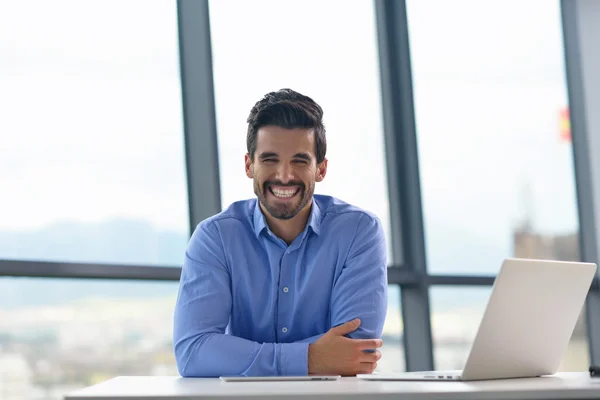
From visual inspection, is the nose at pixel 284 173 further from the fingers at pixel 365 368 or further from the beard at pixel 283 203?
the fingers at pixel 365 368

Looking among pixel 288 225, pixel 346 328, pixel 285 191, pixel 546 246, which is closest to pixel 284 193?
pixel 285 191

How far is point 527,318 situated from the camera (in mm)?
1723

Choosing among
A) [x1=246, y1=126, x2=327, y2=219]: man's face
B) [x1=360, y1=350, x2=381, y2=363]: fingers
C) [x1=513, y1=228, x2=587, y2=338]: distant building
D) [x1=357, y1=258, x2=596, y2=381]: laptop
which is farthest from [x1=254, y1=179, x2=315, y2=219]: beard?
[x1=513, y1=228, x2=587, y2=338]: distant building

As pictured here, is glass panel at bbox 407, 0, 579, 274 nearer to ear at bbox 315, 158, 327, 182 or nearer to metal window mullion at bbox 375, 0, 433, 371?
metal window mullion at bbox 375, 0, 433, 371

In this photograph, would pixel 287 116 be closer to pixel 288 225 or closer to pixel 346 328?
pixel 288 225

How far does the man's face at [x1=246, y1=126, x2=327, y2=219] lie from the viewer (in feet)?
7.96

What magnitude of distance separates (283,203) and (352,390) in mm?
1003

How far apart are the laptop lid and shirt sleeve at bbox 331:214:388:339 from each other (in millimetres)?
487

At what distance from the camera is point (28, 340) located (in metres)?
3.03

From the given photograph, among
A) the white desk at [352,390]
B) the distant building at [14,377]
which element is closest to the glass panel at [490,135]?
the distant building at [14,377]

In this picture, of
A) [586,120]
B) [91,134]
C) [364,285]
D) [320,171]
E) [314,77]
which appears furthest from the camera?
[586,120]

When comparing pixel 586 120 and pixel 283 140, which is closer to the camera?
pixel 283 140

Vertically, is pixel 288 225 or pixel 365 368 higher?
pixel 288 225

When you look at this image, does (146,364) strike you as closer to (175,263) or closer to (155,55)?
(175,263)
